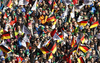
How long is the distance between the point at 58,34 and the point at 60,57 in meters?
0.22

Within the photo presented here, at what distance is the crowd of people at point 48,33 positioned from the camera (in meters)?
1.25

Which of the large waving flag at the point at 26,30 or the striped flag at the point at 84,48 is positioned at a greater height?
the large waving flag at the point at 26,30

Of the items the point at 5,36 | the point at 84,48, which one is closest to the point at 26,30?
the point at 5,36

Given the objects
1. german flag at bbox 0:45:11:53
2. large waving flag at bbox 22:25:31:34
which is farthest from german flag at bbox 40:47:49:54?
german flag at bbox 0:45:11:53

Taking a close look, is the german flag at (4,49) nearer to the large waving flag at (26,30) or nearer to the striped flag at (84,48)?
the large waving flag at (26,30)

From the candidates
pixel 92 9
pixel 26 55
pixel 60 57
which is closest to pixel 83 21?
pixel 92 9

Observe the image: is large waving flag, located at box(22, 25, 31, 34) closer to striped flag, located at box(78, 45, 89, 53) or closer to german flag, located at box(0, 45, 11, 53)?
german flag, located at box(0, 45, 11, 53)

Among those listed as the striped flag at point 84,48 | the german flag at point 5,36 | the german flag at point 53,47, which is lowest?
the striped flag at point 84,48

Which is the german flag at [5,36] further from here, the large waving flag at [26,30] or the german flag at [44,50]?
the german flag at [44,50]

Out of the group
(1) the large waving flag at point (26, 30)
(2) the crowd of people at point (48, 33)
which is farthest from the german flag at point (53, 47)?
(1) the large waving flag at point (26, 30)

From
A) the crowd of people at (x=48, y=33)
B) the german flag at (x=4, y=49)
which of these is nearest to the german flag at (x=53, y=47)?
the crowd of people at (x=48, y=33)

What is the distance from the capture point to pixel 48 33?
1.27 metres

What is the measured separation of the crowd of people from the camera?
4.11ft

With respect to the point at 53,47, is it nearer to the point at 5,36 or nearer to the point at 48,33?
the point at 48,33
